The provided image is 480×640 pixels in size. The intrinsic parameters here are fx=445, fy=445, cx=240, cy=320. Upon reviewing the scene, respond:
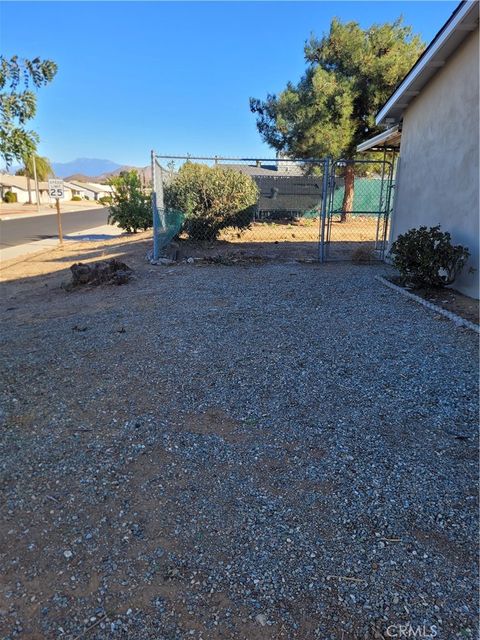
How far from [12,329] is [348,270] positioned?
680cm

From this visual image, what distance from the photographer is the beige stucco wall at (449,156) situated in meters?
6.84

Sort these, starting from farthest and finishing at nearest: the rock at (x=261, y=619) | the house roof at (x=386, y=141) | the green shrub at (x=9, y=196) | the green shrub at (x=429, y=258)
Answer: the green shrub at (x=9, y=196), the house roof at (x=386, y=141), the green shrub at (x=429, y=258), the rock at (x=261, y=619)

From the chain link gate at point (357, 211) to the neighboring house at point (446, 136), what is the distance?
1700 mm

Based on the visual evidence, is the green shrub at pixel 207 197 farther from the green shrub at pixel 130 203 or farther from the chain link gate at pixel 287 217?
the green shrub at pixel 130 203

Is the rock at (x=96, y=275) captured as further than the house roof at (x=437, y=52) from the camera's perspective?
Yes

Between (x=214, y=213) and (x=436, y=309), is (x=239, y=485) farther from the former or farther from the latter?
(x=214, y=213)

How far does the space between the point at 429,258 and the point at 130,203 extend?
1380 cm

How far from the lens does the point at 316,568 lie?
6.86 ft

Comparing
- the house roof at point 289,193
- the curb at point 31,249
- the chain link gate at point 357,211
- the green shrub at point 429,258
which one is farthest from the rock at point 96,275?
the house roof at point 289,193

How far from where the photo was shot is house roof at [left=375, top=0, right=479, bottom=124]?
6.43 meters

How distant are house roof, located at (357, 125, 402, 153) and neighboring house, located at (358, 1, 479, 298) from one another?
0.64m

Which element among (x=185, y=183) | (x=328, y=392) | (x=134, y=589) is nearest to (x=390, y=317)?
(x=328, y=392)

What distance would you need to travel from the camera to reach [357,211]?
1374 centimetres

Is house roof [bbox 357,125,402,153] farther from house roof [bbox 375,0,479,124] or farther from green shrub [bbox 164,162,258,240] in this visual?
green shrub [bbox 164,162,258,240]
